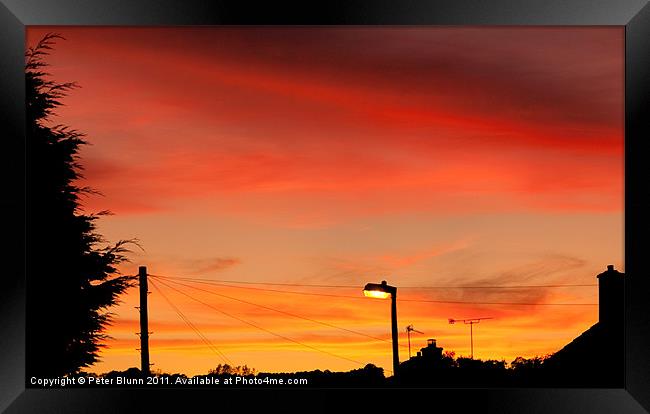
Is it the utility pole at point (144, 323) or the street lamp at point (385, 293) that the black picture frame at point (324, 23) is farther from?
the street lamp at point (385, 293)

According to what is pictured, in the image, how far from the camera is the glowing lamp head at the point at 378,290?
13.5 feet

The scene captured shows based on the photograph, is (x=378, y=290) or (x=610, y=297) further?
(x=378, y=290)

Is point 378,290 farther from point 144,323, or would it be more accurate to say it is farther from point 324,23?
point 324,23

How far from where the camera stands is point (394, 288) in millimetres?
4168

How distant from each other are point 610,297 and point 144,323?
82.6 inches

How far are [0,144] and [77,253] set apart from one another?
6.65 ft

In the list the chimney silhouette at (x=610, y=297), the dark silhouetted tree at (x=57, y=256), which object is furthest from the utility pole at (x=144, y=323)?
the chimney silhouette at (x=610, y=297)

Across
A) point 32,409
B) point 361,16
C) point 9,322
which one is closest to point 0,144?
point 9,322

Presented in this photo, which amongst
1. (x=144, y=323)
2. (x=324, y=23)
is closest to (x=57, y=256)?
(x=144, y=323)

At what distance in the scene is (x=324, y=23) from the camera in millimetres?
3203

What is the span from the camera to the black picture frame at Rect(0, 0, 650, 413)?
3100mm

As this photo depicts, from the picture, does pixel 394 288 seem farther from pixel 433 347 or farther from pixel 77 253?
pixel 77 253

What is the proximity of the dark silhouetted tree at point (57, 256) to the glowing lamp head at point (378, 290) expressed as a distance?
118 centimetres

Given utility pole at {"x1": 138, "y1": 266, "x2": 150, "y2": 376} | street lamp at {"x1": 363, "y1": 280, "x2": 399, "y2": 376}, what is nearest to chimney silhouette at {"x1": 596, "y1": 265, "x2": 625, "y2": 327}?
street lamp at {"x1": 363, "y1": 280, "x2": 399, "y2": 376}
